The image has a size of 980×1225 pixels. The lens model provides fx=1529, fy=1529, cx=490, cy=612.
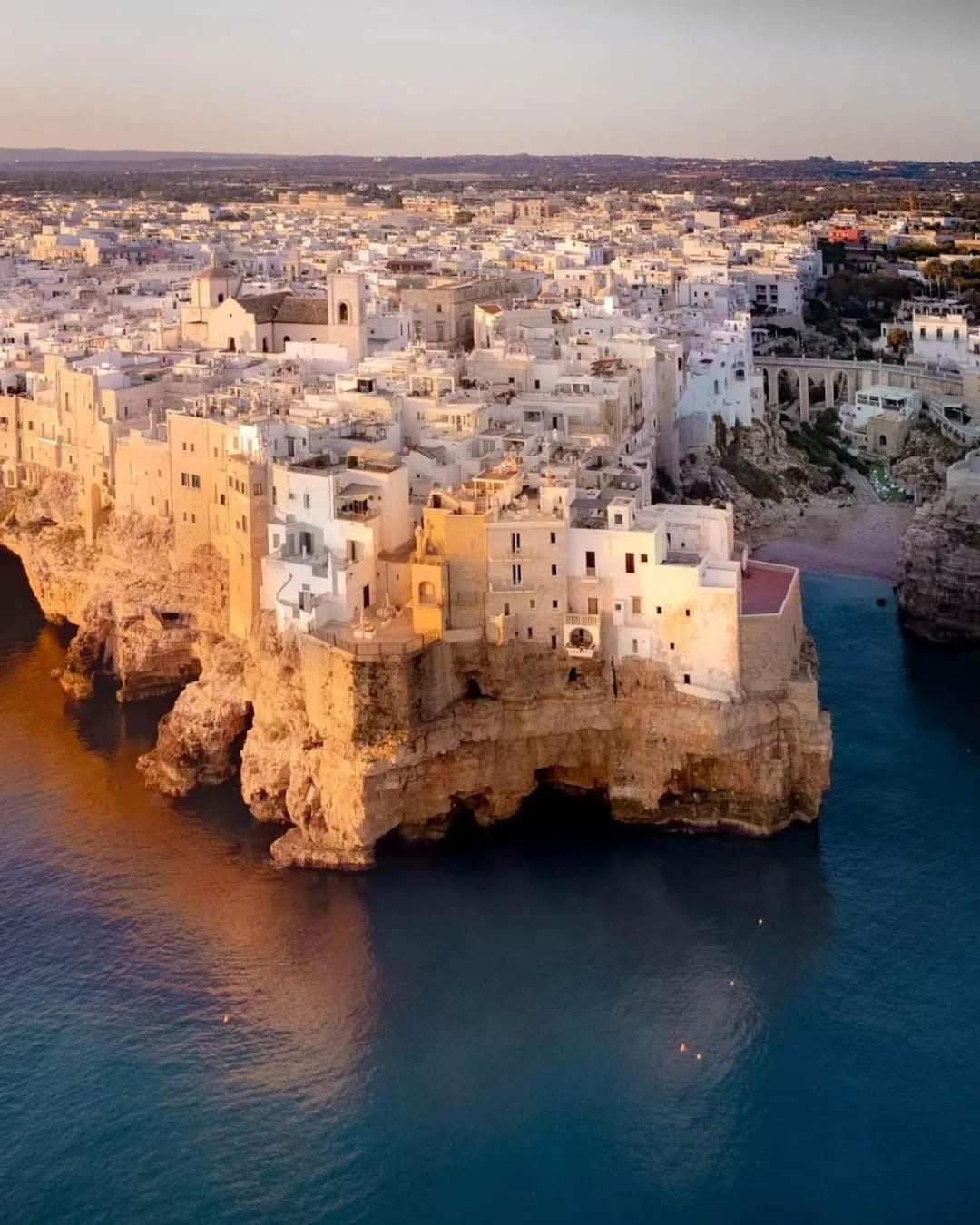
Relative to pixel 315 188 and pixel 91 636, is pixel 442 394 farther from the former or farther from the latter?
pixel 315 188

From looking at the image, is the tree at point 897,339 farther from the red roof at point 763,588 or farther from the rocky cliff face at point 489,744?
the rocky cliff face at point 489,744

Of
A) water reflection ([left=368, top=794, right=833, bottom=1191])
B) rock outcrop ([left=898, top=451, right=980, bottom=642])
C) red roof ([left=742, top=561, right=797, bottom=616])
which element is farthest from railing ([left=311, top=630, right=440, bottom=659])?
rock outcrop ([left=898, top=451, right=980, bottom=642])

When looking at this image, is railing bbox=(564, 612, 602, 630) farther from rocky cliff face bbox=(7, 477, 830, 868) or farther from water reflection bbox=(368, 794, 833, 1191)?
water reflection bbox=(368, 794, 833, 1191)

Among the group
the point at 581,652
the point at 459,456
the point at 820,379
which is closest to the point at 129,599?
the point at 459,456

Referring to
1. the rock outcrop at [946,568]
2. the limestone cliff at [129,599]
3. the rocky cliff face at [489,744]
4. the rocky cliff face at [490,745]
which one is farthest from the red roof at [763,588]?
the limestone cliff at [129,599]

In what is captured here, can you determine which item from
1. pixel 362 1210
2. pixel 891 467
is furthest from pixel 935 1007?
pixel 891 467

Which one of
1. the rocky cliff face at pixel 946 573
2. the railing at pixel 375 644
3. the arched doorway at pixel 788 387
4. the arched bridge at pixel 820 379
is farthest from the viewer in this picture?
the arched doorway at pixel 788 387

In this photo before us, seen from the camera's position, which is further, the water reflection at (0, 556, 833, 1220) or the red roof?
the red roof
